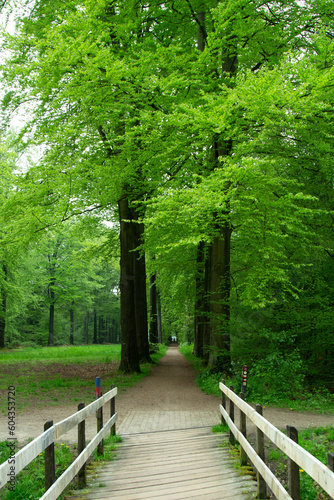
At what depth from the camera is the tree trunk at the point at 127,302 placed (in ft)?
54.9

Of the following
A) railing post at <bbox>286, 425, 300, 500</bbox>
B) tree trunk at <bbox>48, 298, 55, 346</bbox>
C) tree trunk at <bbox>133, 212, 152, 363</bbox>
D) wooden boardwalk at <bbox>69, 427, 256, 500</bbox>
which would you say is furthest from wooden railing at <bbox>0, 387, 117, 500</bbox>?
tree trunk at <bbox>48, 298, 55, 346</bbox>

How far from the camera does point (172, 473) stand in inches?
204

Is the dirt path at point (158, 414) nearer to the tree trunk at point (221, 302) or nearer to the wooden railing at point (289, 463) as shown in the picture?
the tree trunk at point (221, 302)

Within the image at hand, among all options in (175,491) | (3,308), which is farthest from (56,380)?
(3,308)

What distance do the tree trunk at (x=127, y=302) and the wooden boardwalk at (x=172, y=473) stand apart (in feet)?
31.4

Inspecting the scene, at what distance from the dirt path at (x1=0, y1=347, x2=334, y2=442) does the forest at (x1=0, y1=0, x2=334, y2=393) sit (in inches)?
72.6

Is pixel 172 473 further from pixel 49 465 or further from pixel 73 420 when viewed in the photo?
pixel 49 465

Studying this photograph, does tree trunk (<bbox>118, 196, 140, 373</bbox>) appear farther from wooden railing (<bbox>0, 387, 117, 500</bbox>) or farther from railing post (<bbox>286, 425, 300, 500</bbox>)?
railing post (<bbox>286, 425, 300, 500</bbox>)

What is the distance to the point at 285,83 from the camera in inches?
378

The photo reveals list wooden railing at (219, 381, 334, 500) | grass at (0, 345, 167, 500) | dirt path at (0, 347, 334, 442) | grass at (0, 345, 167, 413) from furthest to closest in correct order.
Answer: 1. grass at (0, 345, 167, 413)
2. dirt path at (0, 347, 334, 442)
3. grass at (0, 345, 167, 500)
4. wooden railing at (219, 381, 334, 500)

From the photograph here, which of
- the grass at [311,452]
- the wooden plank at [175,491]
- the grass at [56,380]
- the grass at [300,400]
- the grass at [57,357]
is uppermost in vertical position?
the wooden plank at [175,491]

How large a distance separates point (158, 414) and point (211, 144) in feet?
27.8

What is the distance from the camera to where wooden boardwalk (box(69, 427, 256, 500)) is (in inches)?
178

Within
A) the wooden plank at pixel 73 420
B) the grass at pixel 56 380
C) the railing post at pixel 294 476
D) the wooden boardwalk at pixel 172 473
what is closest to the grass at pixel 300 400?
the wooden boardwalk at pixel 172 473
